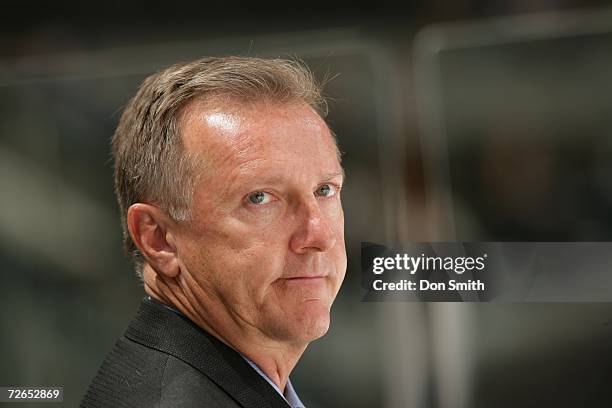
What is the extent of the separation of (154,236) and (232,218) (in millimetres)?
118

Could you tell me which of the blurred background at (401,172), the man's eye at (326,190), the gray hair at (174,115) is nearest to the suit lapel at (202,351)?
the gray hair at (174,115)

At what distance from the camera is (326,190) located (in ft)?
4.07

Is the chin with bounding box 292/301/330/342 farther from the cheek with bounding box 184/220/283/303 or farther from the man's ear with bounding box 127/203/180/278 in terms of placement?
the man's ear with bounding box 127/203/180/278

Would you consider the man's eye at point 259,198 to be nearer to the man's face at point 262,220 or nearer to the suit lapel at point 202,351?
the man's face at point 262,220

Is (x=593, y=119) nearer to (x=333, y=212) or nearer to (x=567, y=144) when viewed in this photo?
(x=567, y=144)

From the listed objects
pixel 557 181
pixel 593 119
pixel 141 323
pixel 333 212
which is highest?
pixel 593 119

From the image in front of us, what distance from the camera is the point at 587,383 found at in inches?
70.3

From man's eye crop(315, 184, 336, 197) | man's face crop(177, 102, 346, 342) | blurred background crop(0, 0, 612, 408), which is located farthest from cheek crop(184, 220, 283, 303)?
blurred background crop(0, 0, 612, 408)

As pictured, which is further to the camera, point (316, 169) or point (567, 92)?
point (567, 92)

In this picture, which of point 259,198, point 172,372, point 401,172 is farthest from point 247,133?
point 401,172

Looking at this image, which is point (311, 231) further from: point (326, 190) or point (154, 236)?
point (154, 236)

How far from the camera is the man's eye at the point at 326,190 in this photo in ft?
4.03

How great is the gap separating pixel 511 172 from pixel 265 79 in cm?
84

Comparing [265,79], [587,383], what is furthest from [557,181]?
[265,79]
